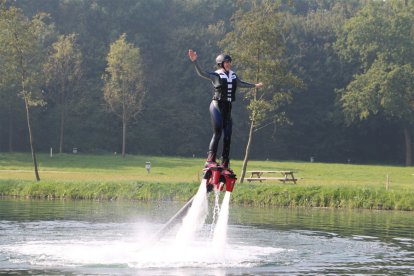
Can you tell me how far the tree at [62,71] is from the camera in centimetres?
9931

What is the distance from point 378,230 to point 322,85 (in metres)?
76.1

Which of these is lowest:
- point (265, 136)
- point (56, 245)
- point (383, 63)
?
point (56, 245)

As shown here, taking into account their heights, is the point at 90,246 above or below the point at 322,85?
below

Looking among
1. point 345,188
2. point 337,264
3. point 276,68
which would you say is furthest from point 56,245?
point 276,68

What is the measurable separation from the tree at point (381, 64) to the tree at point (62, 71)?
29865 millimetres

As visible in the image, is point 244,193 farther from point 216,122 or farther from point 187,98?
point 187,98

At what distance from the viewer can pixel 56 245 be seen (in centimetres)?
2981

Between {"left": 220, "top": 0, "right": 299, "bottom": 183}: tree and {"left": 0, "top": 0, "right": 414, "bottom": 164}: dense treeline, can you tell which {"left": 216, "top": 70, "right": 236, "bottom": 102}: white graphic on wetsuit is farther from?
{"left": 0, "top": 0, "right": 414, "bottom": 164}: dense treeline

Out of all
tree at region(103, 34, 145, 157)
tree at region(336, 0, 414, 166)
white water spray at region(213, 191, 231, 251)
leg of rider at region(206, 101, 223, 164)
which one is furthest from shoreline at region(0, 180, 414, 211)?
tree at region(336, 0, 414, 166)

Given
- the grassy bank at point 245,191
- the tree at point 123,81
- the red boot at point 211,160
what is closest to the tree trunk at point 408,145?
the tree at point 123,81

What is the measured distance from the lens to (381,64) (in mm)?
104312

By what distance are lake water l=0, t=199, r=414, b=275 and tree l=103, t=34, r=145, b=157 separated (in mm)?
52829

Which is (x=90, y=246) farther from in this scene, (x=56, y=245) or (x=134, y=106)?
(x=134, y=106)

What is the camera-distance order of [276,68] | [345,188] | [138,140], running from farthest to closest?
[138,140] → [276,68] → [345,188]
